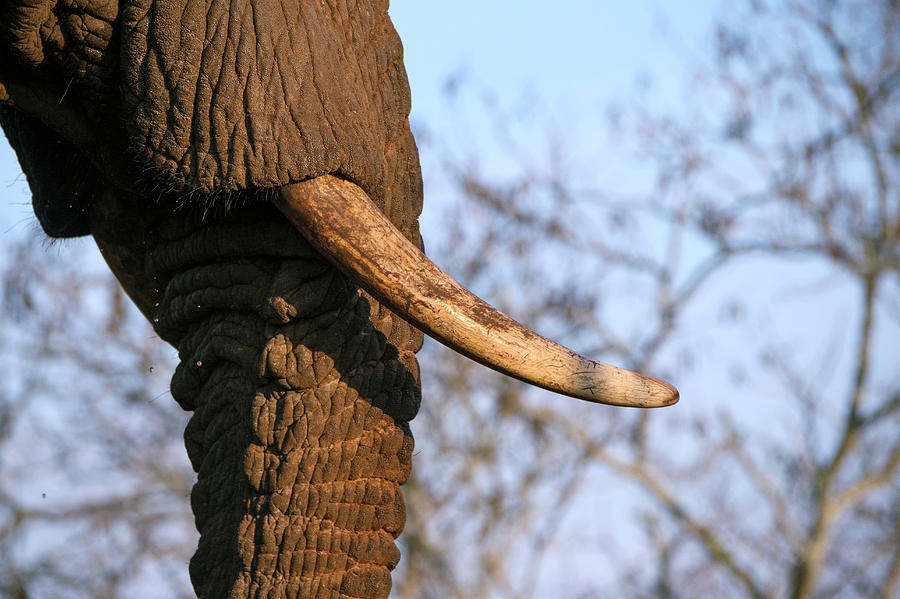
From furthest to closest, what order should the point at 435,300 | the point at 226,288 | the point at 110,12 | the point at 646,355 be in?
1. the point at 646,355
2. the point at 226,288
3. the point at 110,12
4. the point at 435,300

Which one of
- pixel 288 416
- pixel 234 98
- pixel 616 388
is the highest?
pixel 234 98

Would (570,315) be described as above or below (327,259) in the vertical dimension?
above

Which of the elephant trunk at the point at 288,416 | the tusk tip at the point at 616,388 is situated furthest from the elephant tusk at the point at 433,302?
the elephant trunk at the point at 288,416

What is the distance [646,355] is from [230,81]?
11.8 meters

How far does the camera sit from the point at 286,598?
7.16 ft

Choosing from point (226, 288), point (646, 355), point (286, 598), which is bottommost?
point (286, 598)

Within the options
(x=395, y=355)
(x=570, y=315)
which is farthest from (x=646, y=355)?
(x=395, y=355)

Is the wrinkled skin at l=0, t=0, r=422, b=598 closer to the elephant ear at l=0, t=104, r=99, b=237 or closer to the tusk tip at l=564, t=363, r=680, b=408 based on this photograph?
the elephant ear at l=0, t=104, r=99, b=237

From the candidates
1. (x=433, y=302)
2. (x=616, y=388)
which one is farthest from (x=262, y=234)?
(x=616, y=388)

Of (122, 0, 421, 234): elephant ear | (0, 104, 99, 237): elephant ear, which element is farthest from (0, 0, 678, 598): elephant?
(0, 104, 99, 237): elephant ear

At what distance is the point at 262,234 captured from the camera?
232 cm

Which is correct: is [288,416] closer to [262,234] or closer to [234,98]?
[262,234]

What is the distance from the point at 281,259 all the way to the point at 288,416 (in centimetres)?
32

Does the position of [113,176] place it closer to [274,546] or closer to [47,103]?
[47,103]
